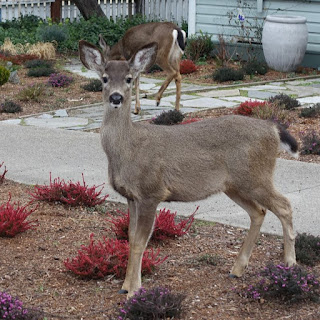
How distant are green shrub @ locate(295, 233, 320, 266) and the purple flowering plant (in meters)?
9.53

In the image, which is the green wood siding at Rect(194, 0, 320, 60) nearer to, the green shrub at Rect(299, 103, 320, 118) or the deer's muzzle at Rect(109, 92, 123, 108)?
the green shrub at Rect(299, 103, 320, 118)

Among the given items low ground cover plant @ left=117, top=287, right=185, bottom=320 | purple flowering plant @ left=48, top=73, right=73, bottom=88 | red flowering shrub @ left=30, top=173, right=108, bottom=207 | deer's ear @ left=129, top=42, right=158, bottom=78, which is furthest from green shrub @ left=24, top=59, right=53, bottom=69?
low ground cover plant @ left=117, top=287, right=185, bottom=320

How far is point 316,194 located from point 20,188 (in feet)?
10.5

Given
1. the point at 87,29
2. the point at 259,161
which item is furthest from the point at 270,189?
the point at 87,29

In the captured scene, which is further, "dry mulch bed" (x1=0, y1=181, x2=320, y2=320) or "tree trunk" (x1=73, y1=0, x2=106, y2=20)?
"tree trunk" (x1=73, y1=0, x2=106, y2=20)

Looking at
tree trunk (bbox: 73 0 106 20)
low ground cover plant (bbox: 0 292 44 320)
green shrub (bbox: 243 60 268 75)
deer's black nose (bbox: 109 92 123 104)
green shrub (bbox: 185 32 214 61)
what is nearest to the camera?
low ground cover plant (bbox: 0 292 44 320)

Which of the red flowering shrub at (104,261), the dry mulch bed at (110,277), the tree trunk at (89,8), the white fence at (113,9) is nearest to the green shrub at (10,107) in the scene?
the dry mulch bed at (110,277)

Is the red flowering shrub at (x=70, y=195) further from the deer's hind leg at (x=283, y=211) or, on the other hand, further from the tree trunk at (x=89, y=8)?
the tree trunk at (x=89, y=8)

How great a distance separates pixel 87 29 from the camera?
65.8 feet

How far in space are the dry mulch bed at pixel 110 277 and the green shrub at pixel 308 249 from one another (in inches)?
2.9

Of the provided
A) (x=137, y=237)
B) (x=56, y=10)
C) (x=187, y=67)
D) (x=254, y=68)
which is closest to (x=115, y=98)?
(x=137, y=237)

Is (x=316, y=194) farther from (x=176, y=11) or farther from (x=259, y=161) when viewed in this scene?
(x=176, y=11)

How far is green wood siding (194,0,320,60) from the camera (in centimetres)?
1753

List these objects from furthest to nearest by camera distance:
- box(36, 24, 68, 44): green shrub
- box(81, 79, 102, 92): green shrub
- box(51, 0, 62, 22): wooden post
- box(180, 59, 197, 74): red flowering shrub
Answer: box(51, 0, 62, 22): wooden post
box(36, 24, 68, 44): green shrub
box(180, 59, 197, 74): red flowering shrub
box(81, 79, 102, 92): green shrub
